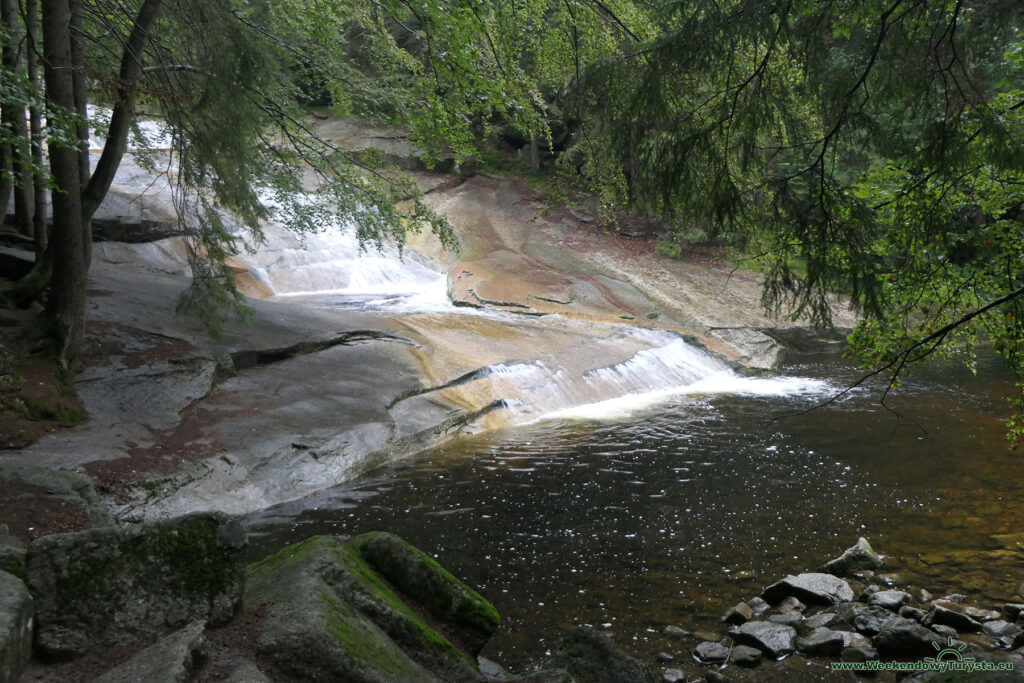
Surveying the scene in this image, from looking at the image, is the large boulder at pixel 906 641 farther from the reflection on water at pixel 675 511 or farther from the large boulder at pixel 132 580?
the large boulder at pixel 132 580

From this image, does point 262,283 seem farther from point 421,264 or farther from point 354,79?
point 354,79

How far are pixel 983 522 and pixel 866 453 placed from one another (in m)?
2.66

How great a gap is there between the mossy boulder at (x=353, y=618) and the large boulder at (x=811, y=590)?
123 inches

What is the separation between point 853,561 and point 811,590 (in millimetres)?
909

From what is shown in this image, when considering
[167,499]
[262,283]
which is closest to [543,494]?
[167,499]

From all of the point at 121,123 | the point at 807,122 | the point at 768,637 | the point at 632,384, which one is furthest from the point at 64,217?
the point at 632,384

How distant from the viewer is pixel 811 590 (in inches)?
250

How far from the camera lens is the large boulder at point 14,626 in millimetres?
2562

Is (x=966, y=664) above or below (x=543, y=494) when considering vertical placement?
above

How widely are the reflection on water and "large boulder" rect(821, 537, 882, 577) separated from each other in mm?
245

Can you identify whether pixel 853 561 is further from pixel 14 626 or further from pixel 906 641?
pixel 14 626

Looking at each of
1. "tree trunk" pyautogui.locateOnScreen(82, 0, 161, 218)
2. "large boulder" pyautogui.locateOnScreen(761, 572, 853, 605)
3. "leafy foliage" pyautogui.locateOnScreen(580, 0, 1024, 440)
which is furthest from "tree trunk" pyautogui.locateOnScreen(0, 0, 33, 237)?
"large boulder" pyautogui.locateOnScreen(761, 572, 853, 605)

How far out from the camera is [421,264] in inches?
863

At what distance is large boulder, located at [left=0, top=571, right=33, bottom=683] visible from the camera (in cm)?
256
